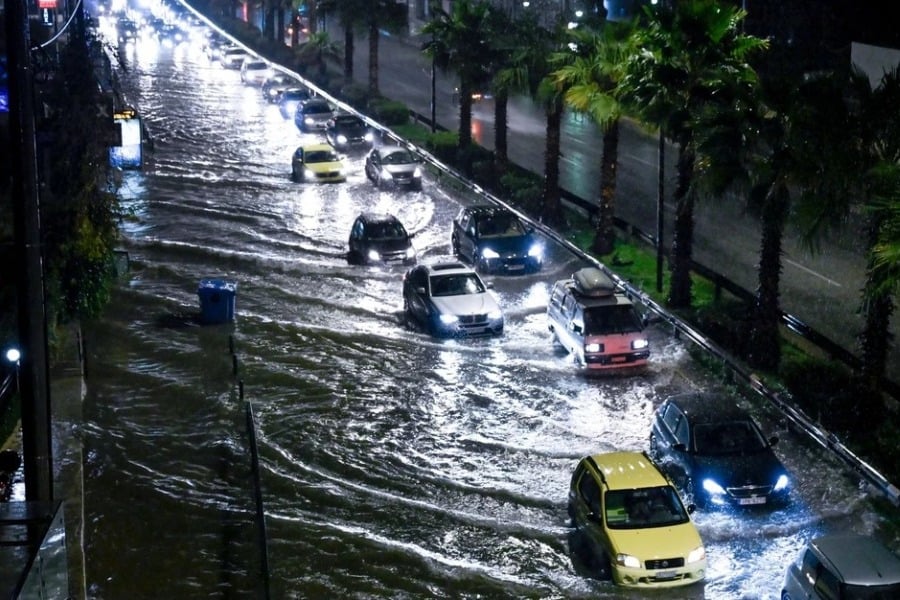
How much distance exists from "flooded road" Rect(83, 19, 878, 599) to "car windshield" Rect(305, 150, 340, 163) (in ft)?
30.7

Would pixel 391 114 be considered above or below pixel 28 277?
below

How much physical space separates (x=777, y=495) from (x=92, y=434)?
469 inches

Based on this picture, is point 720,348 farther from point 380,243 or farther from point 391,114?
point 391,114

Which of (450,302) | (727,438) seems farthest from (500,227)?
(727,438)

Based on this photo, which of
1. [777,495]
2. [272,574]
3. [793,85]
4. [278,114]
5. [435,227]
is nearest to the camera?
[272,574]

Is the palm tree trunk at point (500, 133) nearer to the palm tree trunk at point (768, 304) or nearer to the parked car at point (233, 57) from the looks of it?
the palm tree trunk at point (768, 304)

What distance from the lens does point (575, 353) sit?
28438 millimetres

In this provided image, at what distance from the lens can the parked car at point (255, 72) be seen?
7538 centimetres

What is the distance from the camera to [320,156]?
160ft

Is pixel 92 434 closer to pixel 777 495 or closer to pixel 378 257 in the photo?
pixel 777 495

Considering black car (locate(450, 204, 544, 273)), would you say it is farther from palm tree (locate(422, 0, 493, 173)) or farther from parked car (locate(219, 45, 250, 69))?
parked car (locate(219, 45, 250, 69))

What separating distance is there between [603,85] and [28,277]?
2350 centimetres

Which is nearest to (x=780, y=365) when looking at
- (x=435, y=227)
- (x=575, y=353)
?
(x=575, y=353)

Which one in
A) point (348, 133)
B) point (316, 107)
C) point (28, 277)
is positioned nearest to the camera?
point (28, 277)
